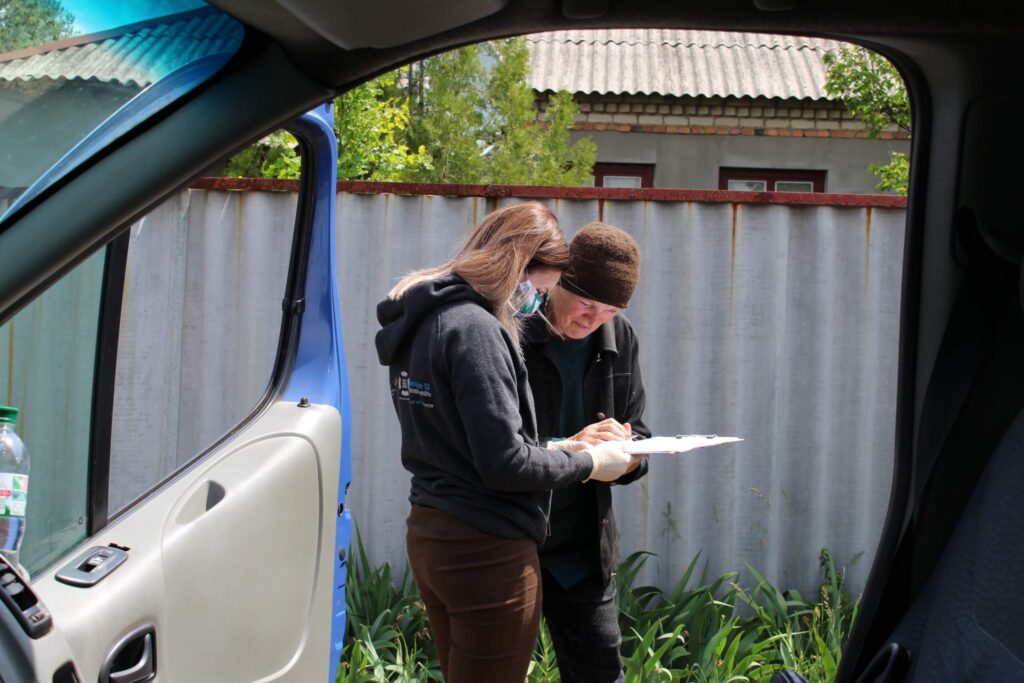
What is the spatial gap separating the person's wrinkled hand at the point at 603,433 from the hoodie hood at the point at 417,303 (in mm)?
513

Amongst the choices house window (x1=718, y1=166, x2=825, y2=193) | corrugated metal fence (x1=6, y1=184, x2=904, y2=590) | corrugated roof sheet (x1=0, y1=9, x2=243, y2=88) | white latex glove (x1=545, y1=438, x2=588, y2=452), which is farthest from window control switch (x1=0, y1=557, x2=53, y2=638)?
house window (x1=718, y1=166, x2=825, y2=193)

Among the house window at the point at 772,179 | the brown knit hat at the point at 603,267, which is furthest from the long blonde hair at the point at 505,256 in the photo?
the house window at the point at 772,179

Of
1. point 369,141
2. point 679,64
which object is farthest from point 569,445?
point 679,64

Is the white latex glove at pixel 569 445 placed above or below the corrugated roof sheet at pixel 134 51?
below

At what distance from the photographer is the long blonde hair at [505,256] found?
2613 millimetres

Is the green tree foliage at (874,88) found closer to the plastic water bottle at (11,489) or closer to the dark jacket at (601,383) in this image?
the dark jacket at (601,383)

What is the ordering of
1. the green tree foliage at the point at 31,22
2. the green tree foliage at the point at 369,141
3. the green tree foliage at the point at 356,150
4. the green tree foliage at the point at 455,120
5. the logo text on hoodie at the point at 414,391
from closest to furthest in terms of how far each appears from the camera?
the green tree foliage at the point at 31,22 → the logo text on hoodie at the point at 414,391 → the green tree foliage at the point at 356,150 → the green tree foliage at the point at 369,141 → the green tree foliage at the point at 455,120

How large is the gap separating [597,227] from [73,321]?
5.08ft

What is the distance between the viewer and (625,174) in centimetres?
1048

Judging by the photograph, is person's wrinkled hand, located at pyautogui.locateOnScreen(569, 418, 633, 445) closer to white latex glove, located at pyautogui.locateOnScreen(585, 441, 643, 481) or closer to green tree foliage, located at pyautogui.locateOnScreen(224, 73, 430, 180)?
white latex glove, located at pyautogui.locateOnScreen(585, 441, 643, 481)

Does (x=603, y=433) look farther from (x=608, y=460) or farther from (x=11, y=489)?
(x=11, y=489)

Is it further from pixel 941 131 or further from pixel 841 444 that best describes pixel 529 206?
pixel 841 444

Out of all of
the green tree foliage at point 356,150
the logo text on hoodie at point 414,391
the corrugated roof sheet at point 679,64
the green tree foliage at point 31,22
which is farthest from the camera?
the corrugated roof sheet at point 679,64

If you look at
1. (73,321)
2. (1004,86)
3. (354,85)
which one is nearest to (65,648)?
(73,321)
